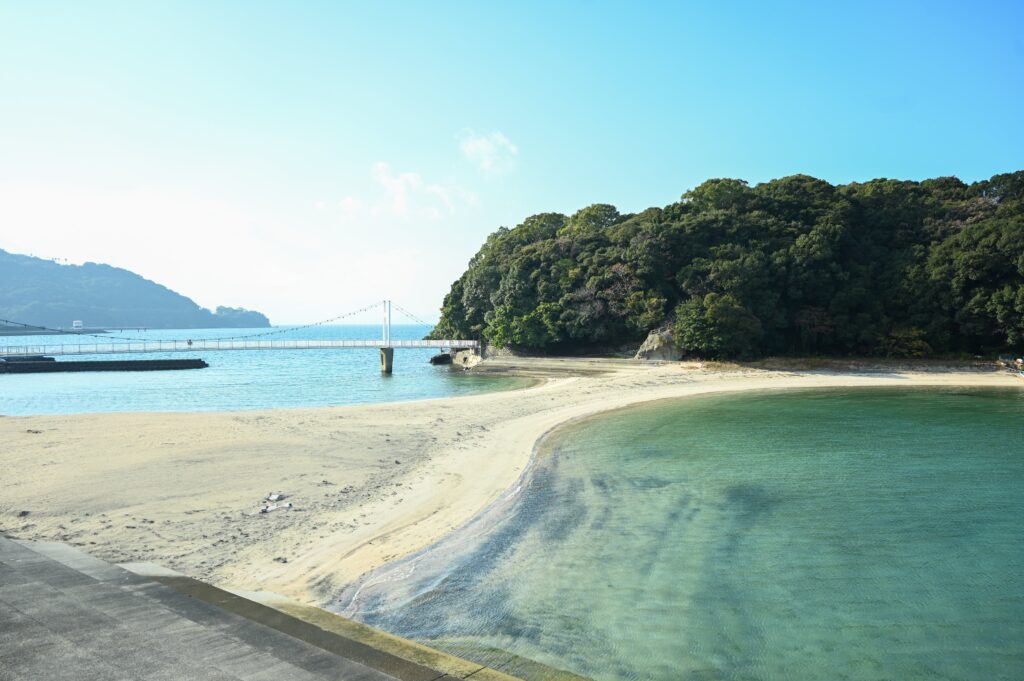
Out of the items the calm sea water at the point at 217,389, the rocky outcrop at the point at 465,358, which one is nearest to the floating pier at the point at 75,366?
the calm sea water at the point at 217,389

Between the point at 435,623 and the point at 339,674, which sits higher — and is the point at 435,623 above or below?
below

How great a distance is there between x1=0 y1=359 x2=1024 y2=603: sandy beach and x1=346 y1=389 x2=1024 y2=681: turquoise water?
1.02 m

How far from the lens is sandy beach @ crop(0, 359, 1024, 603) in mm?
7316

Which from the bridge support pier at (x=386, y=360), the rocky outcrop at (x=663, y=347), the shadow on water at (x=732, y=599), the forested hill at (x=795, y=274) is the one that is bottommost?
the shadow on water at (x=732, y=599)

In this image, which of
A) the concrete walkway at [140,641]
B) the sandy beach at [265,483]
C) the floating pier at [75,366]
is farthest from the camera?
the floating pier at [75,366]

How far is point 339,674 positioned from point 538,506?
656 centimetres

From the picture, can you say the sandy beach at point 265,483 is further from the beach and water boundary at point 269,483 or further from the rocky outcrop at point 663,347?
the rocky outcrop at point 663,347

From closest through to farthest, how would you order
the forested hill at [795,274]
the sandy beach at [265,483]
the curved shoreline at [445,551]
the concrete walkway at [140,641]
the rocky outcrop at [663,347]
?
the concrete walkway at [140,641] → the curved shoreline at [445,551] → the sandy beach at [265,483] → the forested hill at [795,274] → the rocky outcrop at [663,347]

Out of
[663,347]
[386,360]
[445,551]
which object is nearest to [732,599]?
[445,551]

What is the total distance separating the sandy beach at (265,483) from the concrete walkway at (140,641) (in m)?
1.49

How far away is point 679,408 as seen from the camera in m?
21.7

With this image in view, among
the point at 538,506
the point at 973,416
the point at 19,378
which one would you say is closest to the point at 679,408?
the point at 973,416

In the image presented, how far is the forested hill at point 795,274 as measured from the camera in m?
33.4

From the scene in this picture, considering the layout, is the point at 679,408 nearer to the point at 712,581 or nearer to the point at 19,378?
the point at 712,581
